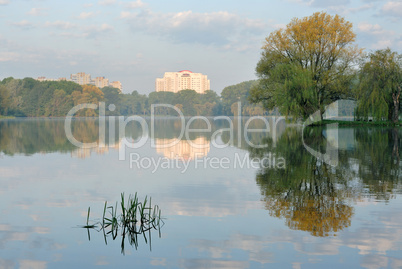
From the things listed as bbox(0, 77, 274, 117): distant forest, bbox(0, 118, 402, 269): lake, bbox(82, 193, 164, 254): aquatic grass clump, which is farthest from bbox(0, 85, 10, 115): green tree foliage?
bbox(82, 193, 164, 254): aquatic grass clump

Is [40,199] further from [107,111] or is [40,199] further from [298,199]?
[107,111]

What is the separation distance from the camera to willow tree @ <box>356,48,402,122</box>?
44.6 m

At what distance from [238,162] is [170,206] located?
8.49 metres

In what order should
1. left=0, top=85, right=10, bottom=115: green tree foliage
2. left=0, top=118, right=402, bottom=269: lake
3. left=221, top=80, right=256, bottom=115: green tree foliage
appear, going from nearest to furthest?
1. left=0, top=118, right=402, bottom=269: lake
2. left=0, top=85, right=10, bottom=115: green tree foliage
3. left=221, top=80, right=256, bottom=115: green tree foliage

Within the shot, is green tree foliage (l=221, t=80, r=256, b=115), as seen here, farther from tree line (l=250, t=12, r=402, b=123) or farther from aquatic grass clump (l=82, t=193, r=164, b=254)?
aquatic grass clump (l=82, t=193, r=164, b=254)

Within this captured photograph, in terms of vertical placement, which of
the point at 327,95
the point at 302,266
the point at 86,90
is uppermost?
the point at 86,90

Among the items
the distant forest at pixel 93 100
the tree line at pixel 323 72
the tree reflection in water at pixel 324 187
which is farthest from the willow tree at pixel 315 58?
the distant forest at pixel 93 100

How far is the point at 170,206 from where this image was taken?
9602 mm

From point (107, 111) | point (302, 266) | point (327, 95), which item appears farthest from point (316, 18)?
point (107, 111)

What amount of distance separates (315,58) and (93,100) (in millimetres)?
97136

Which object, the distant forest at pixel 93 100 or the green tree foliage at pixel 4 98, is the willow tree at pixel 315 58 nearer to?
Result: the distant forest at pixel 93 100

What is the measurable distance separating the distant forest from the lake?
96.5m

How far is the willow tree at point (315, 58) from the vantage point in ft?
154

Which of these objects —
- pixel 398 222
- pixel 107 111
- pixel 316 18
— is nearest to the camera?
pixel 398 222
